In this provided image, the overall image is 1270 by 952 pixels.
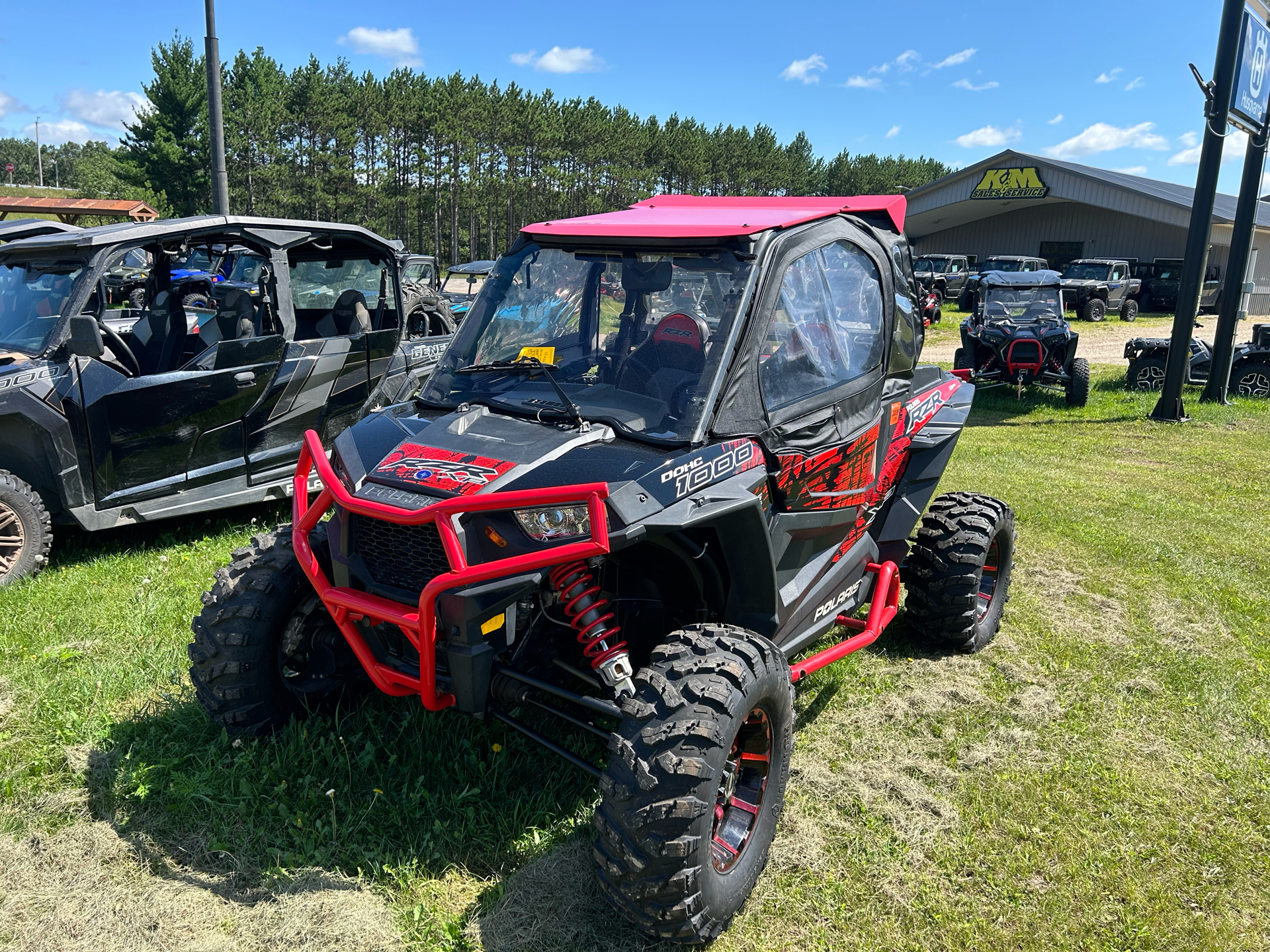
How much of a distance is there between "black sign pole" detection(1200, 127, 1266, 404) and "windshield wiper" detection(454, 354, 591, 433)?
1308cm

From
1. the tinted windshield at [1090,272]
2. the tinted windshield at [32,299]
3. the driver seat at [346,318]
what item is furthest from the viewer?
the tinted windshield at [1090,272]

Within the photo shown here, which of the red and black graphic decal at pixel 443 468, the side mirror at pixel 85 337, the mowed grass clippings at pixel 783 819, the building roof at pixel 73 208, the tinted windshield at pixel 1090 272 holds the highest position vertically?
the building roof at pixel 73 208

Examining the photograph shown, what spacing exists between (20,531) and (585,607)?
4260mm

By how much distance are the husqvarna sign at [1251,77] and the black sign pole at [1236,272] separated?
46 cm

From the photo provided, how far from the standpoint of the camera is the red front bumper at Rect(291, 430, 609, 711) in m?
2.72

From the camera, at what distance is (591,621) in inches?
119

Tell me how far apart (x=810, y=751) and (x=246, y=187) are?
46519 millimetres

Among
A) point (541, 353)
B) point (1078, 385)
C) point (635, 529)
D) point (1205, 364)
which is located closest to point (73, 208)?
point (1078, 385)

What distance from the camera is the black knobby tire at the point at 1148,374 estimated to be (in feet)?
48.4

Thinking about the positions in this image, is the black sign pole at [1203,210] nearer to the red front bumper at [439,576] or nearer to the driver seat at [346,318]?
the driver seat at [346,318]

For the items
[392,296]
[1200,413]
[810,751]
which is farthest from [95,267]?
[1200,413]

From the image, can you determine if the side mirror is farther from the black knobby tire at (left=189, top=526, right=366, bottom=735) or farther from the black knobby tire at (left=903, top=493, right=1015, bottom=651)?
the black knobby tire at (left=903, top=493, right=1015, bottom=651)

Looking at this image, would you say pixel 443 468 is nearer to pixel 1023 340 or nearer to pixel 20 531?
pixel 20 531

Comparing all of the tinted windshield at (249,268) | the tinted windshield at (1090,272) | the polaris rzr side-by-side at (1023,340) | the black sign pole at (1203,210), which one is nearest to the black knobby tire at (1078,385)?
the polaris rzr side-by-side at (1023,340)
